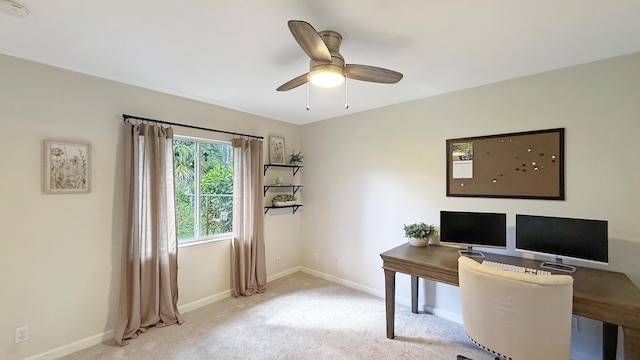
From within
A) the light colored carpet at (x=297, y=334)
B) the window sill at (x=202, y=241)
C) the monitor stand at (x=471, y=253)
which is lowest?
the light colored carpet at (x=297, y=334)

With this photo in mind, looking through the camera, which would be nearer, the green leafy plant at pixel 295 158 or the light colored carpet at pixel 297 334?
the light colored carpet at pixel 297 334

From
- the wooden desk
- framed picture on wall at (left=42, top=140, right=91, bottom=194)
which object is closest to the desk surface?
the wooden desk

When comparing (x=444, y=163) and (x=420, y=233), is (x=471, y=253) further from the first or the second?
(x=444, y=163)

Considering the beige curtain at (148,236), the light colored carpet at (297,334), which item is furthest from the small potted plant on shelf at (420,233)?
the beige curtain at (148,236)

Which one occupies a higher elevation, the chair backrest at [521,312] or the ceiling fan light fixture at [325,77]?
the ceiling fan light fixture at [325,77]

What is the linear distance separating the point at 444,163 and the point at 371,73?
1543mm

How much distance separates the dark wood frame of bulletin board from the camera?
2311 mm

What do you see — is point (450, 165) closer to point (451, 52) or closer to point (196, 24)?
point (451, 52)

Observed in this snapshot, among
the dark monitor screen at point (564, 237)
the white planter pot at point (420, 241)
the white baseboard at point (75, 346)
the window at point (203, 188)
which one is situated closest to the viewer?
the dark monitor screen at point (564, 237)

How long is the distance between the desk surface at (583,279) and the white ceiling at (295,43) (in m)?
1.65

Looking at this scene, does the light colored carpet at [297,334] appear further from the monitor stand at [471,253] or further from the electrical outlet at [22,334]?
the monitor stand at [471,253]

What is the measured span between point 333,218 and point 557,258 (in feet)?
8.12

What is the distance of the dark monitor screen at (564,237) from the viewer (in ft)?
6.34

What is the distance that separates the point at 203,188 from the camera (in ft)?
10.7
